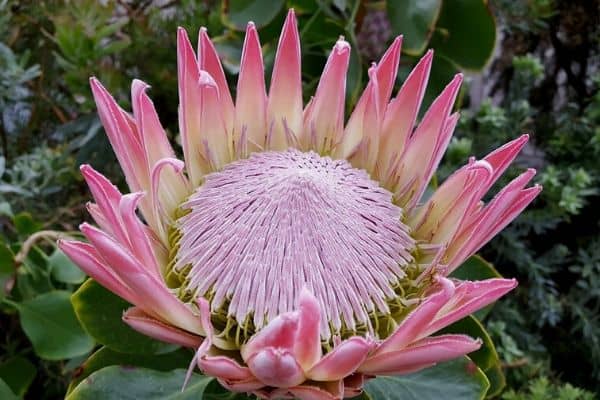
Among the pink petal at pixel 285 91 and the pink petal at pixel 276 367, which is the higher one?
the pink petal at pixel 285 91

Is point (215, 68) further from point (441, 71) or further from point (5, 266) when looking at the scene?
point (441, 71)

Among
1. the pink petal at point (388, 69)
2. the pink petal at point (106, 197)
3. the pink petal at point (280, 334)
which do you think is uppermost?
the pink petal at point (388, 69)

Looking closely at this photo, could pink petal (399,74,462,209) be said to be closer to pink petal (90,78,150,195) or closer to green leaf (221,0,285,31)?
pink petal (90,78,150,195)

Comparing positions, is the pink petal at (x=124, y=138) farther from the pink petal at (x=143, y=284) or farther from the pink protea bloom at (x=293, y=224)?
the pink petal at (x=143, y=284)

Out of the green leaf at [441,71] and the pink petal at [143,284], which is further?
the green leaf at [441,71]

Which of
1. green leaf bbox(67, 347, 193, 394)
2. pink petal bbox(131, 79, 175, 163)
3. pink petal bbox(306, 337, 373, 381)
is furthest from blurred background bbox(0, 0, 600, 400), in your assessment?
pink petal bbox(306, 337, 373, 381)

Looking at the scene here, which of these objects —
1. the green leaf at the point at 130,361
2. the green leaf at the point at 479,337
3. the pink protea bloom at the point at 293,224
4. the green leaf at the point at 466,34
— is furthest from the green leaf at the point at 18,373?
the green leaf at the point at 466,34
